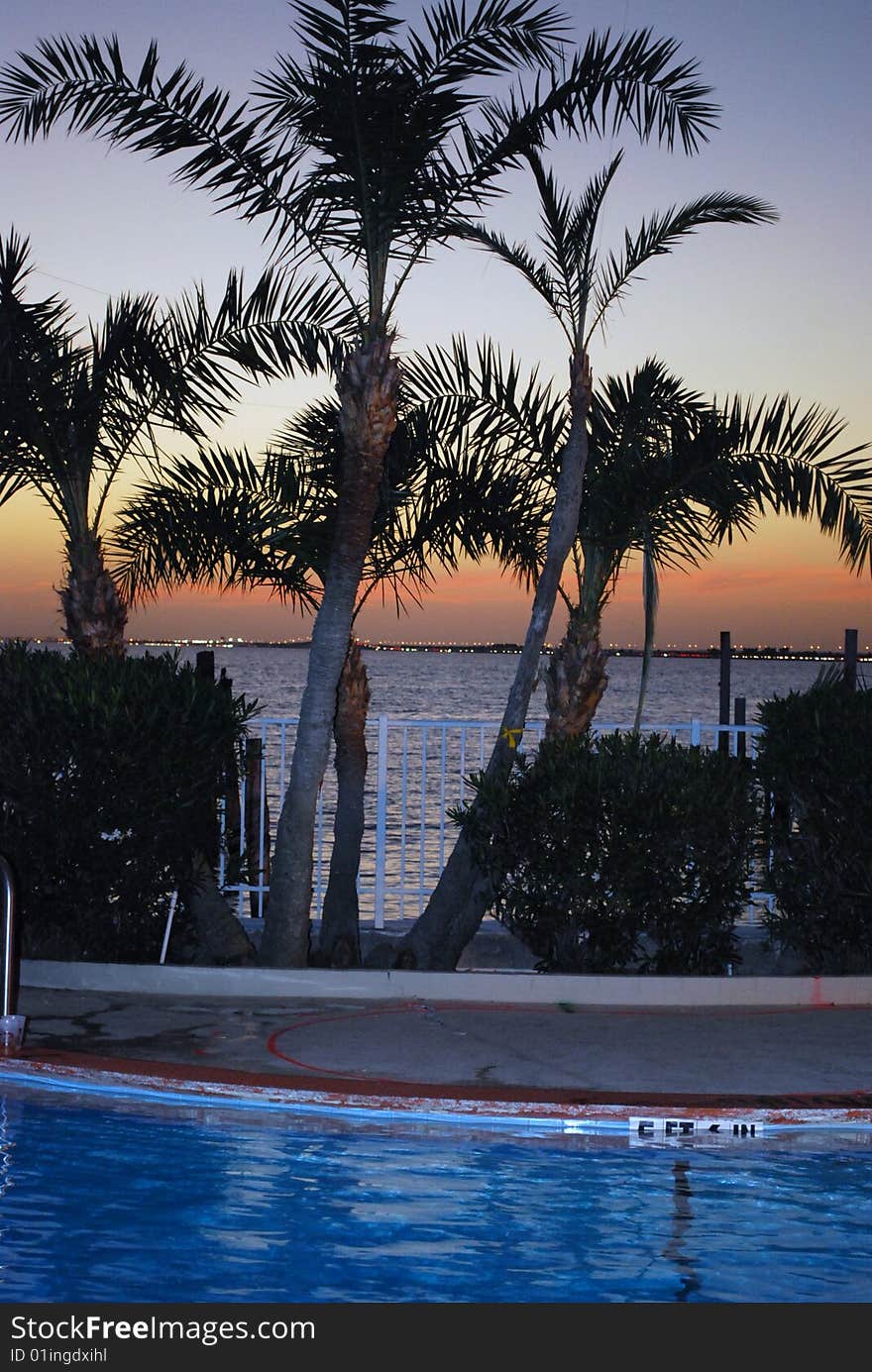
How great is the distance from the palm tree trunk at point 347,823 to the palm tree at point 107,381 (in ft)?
5.79

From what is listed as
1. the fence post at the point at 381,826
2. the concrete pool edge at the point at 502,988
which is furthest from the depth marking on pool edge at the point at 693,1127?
the fence post at the point at 381,826

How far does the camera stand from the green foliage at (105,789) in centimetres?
787

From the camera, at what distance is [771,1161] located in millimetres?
5422

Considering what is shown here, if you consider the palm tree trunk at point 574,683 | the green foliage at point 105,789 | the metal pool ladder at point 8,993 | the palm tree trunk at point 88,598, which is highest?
the palm tree trunk at point 88,598

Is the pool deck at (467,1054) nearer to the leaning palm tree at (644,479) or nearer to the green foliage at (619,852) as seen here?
the green foliage at (619,852)

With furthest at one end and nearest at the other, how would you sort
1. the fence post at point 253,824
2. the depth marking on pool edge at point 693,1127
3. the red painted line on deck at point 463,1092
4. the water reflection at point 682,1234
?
the fence post at point 253,824, the red painted line on deck at point 463,1092, the depth marking on pool edge at point 693,1127, the water reflection at point 682,1234

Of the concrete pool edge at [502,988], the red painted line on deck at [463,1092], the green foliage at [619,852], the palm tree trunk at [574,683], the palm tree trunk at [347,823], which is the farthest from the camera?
the palm tree trunk at [574,683]

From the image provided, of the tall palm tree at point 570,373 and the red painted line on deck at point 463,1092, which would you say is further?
the tall palm tree at point 570,373

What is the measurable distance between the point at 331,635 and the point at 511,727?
4.17ft

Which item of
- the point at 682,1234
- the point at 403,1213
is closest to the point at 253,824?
the point at 403,1213

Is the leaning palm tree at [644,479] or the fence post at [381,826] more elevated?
the leaning palm tree at [644,479]

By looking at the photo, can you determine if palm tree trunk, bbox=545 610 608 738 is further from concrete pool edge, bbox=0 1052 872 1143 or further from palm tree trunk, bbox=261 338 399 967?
concrete pool edge, bbox=0 1052 872 1143

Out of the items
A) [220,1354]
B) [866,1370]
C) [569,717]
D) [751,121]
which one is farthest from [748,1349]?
[751,121]

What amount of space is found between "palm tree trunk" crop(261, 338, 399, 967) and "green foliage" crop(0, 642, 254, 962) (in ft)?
1.97
